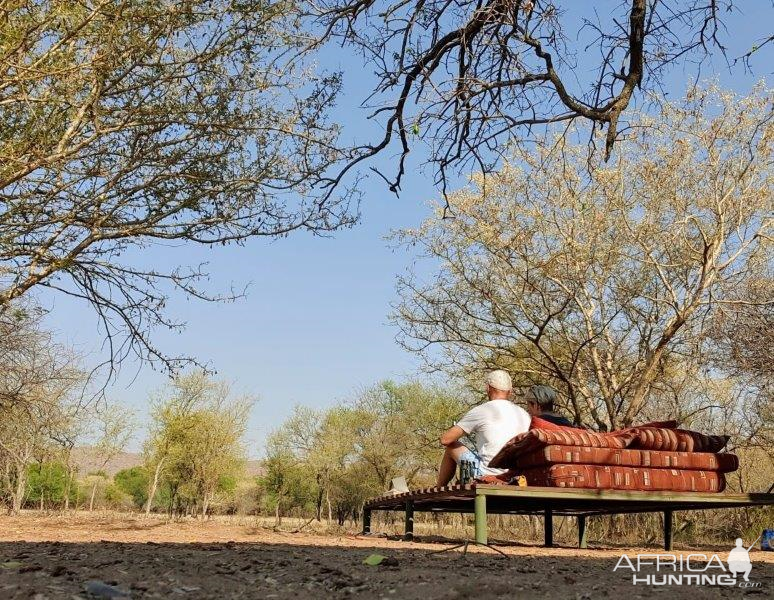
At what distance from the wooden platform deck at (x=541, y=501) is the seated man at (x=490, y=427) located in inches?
15.2

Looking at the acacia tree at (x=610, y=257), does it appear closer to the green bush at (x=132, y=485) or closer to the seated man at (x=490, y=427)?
the seated man at (x=490, y=427)

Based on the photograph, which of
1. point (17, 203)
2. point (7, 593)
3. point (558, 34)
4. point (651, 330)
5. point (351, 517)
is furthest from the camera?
point (351, 517)

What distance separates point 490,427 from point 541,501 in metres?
0.81

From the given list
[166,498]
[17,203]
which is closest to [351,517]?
[166,498]

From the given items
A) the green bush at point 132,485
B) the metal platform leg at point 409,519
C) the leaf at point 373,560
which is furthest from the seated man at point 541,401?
the green bush at point 132,485

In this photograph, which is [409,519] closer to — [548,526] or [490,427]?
[490,427]

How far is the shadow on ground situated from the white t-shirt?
6.80 ft

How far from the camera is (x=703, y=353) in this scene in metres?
16.7

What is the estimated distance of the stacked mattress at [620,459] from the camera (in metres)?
6.50

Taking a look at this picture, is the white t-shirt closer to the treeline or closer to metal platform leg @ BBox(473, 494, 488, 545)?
metal platform leg @ BBox(473, 494, 488, 545)

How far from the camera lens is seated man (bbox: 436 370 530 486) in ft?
22.1

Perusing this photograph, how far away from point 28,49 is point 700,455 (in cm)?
732

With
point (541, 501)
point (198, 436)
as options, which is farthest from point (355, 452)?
point (541, 501)

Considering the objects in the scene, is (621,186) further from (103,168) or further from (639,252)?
(103,168)
